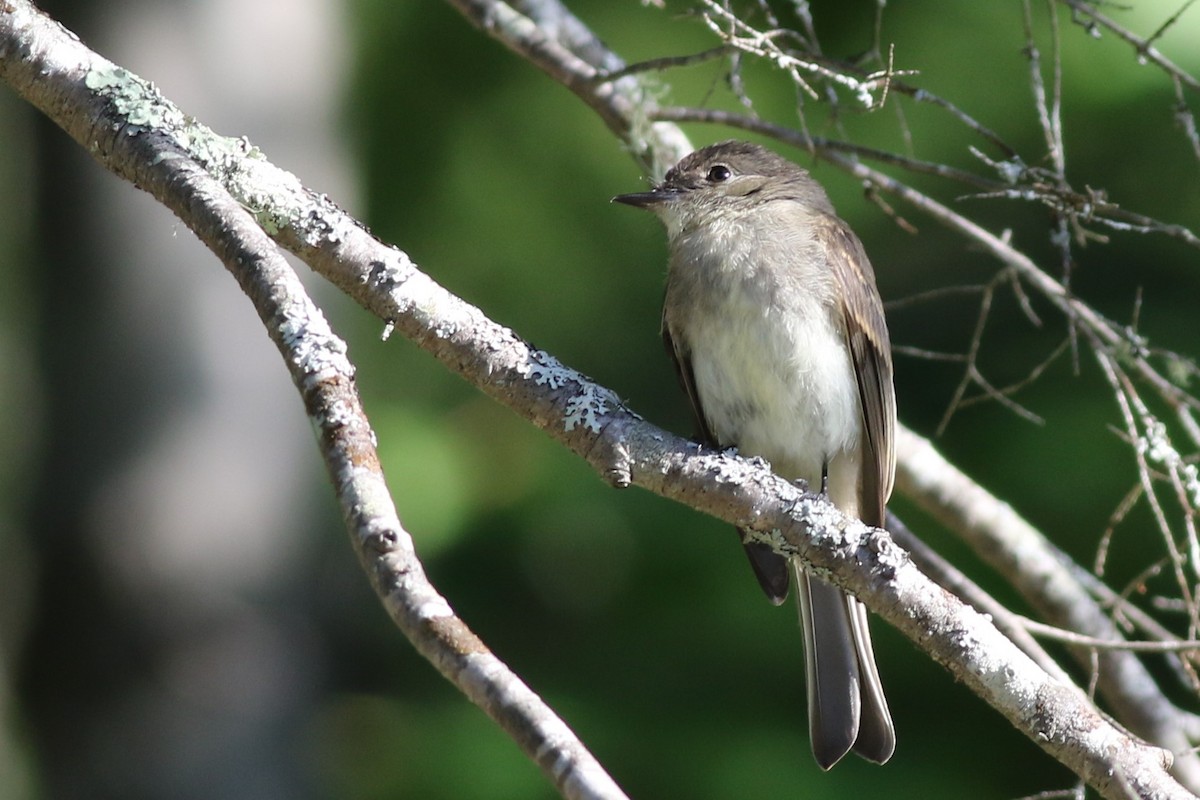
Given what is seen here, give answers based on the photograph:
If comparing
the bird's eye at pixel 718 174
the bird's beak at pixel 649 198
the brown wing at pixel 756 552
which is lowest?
the brown wing at pixel 756 552

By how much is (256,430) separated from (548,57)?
1.94 m

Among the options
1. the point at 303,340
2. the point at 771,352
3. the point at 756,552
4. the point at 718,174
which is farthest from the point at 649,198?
the point at 303,340

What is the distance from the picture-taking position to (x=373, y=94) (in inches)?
244

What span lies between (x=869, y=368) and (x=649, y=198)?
2.61 ft

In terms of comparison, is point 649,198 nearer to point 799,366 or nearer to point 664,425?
point 799,366

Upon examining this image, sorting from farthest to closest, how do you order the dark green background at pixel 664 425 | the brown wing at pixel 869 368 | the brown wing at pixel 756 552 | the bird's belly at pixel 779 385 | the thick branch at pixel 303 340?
1. the dark green background at pixel 664 425
2. the brown wing at pixel 756 552
3. the brown wing at pixel 869 368
4. the bird's belly at pixel 779 385
5. the thick branch at pixel 303 340

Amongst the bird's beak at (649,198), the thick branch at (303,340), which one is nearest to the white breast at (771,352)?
the bird's beak at (649,198)

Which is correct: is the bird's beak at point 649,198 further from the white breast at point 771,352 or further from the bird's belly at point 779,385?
the bird's belly at point 779,385

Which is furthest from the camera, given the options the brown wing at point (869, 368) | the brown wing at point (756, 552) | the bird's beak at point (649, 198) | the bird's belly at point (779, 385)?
the bird's beak at point (649, 198)

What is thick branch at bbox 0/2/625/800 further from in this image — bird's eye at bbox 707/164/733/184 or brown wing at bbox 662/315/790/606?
bird's eye at bbox 707/164/733/184

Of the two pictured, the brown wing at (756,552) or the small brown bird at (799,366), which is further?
the brown wing at (756,552)

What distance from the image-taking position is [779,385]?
3.36m

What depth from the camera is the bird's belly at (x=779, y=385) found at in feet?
11.0

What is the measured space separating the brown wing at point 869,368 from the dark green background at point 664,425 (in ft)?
3.97
